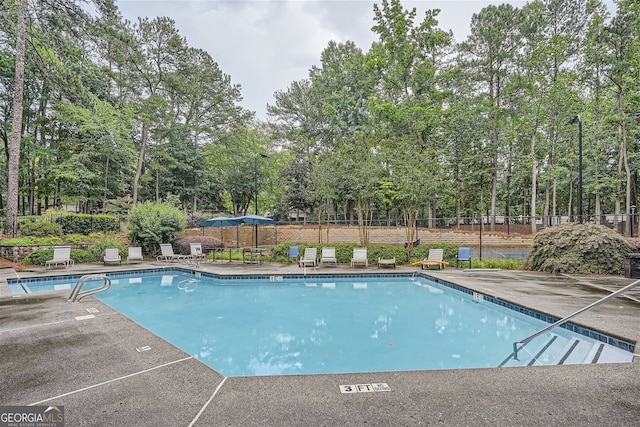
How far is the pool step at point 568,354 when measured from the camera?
12.5ft

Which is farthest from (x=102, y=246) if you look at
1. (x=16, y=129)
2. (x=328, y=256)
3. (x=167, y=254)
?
(x=328, y=256)

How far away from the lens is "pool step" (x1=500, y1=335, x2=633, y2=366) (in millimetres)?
3821

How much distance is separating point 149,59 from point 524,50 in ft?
80.1

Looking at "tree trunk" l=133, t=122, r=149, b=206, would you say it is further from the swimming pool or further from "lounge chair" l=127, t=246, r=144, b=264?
the swimming pool

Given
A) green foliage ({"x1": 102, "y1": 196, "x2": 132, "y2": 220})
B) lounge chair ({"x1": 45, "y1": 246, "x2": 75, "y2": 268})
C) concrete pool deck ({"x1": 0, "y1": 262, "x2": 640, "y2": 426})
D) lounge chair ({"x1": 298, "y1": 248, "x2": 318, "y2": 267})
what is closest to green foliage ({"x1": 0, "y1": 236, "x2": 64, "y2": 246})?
lounge chair ({"x1": 45, "y1": 246, "x2": 75, "y2": 268})

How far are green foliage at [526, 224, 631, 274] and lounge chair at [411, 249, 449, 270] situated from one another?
298cm

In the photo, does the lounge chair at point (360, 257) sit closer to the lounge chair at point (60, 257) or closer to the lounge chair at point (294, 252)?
the lounge chair at point (294, 252)

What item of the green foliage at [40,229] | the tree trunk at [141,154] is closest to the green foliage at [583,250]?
the green foliage at [40,229]

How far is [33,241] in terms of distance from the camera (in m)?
12.2

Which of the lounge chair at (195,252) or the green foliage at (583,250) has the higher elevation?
the green foliage at (583,250)

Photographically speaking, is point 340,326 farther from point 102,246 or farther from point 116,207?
point 116,207

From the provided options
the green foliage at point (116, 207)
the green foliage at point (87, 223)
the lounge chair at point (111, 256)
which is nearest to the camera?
the lounge chair at point (111, 256)

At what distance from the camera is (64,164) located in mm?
18078

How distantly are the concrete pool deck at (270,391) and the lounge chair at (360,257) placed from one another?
26.2 ft
